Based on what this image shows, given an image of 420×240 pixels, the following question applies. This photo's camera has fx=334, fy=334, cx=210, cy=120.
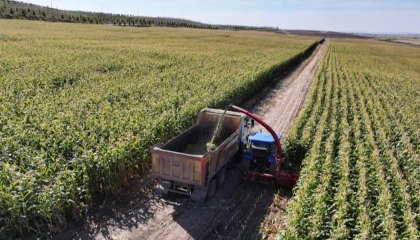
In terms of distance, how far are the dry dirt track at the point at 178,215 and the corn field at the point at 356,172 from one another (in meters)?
1.39

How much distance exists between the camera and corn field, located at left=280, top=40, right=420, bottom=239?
7.51 meters

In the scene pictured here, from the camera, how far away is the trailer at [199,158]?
905cm

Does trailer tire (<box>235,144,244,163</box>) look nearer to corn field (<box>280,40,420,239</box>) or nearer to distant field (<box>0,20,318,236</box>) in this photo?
corn field (<box>280,40,420,239</box>)

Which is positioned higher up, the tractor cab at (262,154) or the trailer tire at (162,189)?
the tractor cab at (262,154)

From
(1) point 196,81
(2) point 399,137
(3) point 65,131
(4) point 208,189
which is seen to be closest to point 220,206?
(4) point 208,189

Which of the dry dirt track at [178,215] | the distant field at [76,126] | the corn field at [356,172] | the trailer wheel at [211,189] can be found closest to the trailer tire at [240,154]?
the dry dirt track at [178,215]

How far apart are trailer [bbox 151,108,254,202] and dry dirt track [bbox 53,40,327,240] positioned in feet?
1.37

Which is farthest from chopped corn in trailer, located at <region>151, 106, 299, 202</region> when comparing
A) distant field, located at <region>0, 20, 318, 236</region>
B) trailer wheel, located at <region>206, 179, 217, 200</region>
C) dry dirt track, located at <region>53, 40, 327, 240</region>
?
distant field, located at <region>0, 20, 318, 236</region>

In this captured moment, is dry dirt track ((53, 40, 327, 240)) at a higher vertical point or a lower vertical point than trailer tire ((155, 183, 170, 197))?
lower

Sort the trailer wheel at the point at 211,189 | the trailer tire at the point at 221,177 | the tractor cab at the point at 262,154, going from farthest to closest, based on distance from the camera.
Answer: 1. the tractor cab at the point at 262,154
2. the trailer tire at the point at 221,177
3. the trailer wheel at the point at 211,189

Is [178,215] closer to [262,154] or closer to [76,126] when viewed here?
[262,154]

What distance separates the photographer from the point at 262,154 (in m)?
11.4

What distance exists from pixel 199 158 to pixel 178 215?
184cm

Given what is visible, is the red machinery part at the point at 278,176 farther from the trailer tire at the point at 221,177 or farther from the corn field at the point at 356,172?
the trailer tire at the point at 221,177
